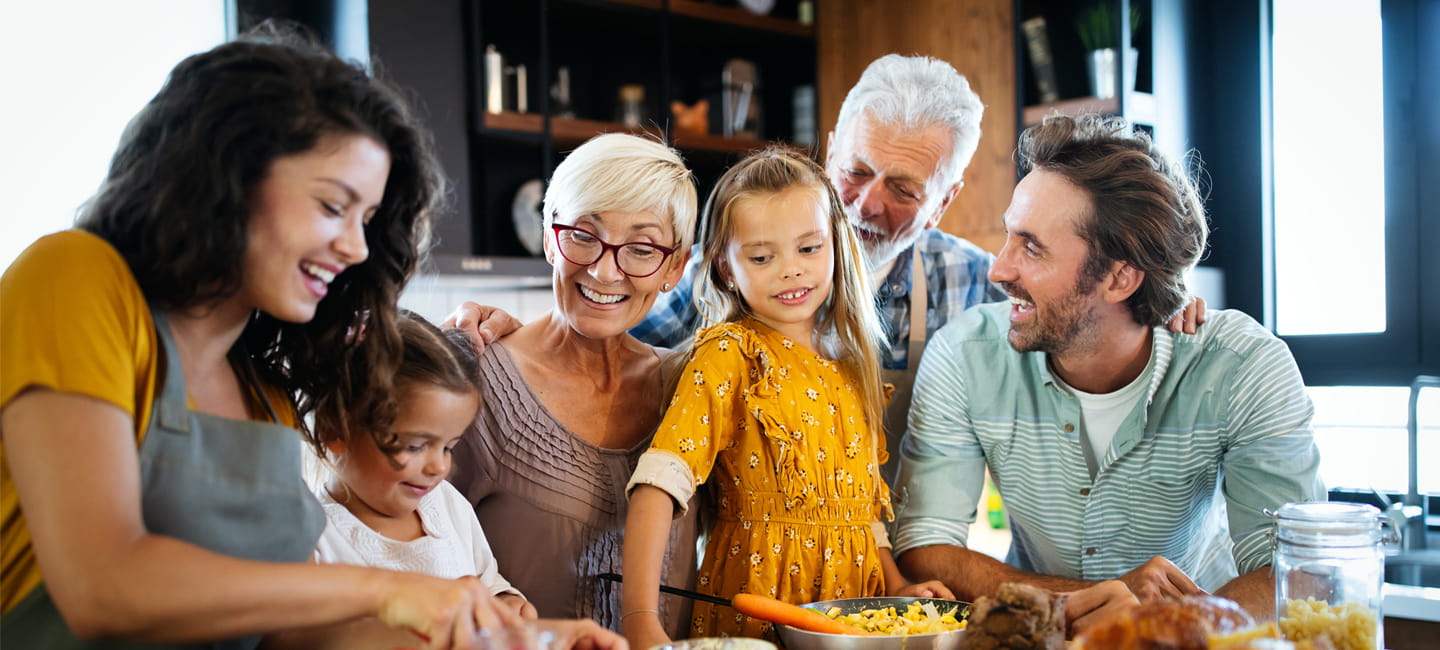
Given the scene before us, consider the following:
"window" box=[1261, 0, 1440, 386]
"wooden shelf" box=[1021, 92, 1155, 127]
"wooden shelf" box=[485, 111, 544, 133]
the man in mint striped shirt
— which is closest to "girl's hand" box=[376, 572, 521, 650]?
the man in mint striped shirt

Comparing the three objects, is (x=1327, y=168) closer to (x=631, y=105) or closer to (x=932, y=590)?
(x=631, y=105)

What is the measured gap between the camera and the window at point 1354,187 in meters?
3.55

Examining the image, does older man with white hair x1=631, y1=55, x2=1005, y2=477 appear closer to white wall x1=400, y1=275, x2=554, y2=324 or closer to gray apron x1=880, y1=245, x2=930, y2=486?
gray apron x1=880, y1=245, x2=930, y2=486

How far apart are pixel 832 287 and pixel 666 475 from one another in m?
0.52

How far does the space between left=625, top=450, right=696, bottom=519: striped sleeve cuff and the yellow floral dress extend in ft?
0.18

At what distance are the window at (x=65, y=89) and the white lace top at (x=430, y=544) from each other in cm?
186

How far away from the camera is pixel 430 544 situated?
1.41 meters

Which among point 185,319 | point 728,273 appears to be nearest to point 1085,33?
point 728,273

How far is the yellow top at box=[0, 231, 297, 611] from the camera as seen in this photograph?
2.85 ft

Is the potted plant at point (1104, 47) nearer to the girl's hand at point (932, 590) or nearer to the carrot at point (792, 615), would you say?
the girl's hand at point (932, 590)

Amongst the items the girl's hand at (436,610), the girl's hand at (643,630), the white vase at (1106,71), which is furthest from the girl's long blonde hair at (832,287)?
the white vase at (1106,71)

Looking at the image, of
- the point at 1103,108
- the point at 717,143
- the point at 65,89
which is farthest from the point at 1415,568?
the point at 65,89

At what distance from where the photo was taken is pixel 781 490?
1.64 meters

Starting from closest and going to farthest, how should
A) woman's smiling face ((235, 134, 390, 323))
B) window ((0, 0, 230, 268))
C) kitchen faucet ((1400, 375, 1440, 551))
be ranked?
woman's smiling face ((235, 134, 390, 323)) → window ((0, 0, 230, 268)) → kitchen faucet ((1400, 375, 1440, 551))
